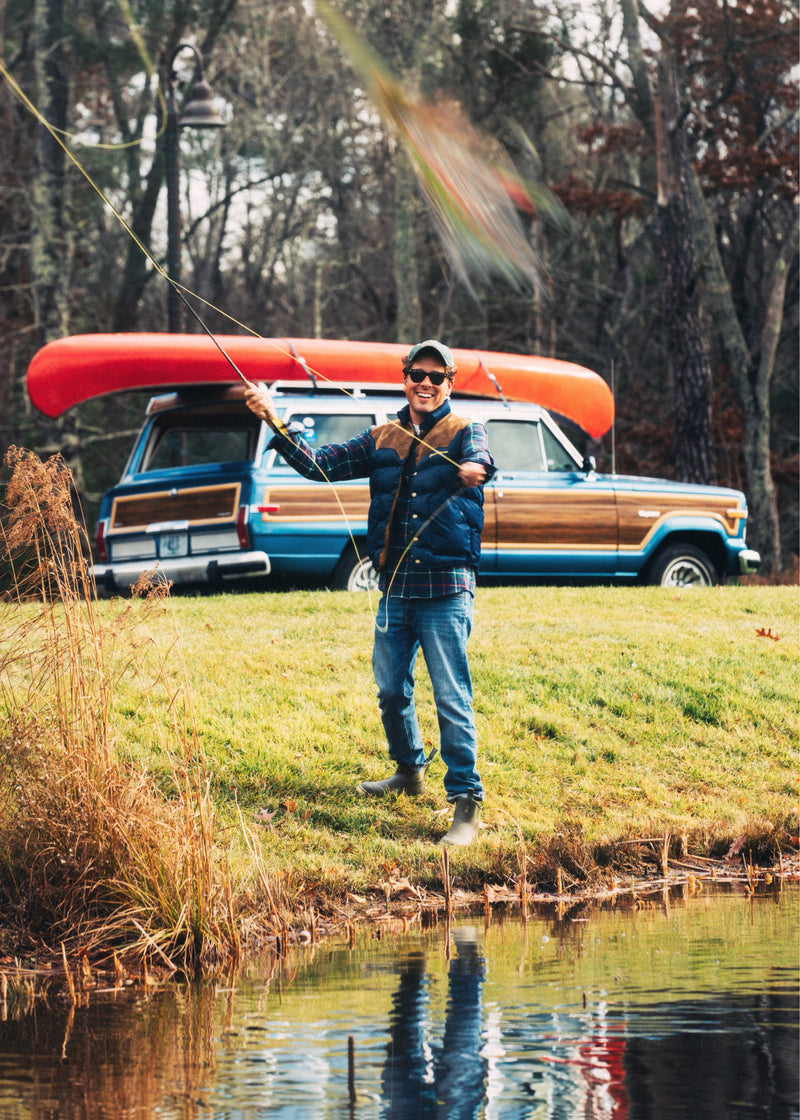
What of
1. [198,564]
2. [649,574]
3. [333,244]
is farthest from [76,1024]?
[333,244]

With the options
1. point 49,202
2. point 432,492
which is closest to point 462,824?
point 432,492

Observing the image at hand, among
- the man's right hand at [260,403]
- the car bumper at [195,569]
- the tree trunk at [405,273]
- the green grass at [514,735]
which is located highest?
the tree trunk at [405,273]

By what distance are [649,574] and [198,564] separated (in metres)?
4.35

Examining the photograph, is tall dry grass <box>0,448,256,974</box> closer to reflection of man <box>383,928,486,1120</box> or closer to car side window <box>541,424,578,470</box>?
reflection of man <box>383,928,486,1120</box>

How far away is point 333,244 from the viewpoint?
31.5 meters

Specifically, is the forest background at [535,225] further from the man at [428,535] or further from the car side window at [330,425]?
the man at [428,535]

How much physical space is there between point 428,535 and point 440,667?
567 mm

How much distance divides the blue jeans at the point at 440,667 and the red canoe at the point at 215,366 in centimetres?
637

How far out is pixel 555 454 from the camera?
13977 mm

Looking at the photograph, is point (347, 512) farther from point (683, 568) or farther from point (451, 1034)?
point (451, 1034)

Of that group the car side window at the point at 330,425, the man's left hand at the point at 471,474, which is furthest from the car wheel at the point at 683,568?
the man's left hand at the point at 471,474

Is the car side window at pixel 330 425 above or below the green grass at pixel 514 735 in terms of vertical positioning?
above

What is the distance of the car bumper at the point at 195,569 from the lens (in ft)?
40.8

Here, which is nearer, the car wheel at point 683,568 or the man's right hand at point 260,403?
the man's right hand at point 260,403
